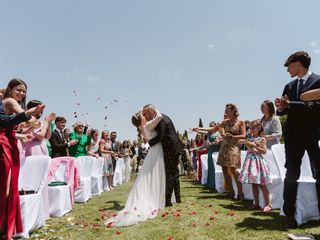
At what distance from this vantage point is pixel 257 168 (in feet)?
19.8

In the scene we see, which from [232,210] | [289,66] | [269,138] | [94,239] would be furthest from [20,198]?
[269,138]

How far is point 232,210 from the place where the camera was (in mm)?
6188

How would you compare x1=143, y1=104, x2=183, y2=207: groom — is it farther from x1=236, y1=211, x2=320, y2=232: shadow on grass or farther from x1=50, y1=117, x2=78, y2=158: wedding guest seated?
x1=50, y1=117, x2=78, y2=158: wedding guest seated

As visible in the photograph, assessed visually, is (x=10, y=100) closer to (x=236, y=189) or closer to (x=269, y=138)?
(x=269, y=138)

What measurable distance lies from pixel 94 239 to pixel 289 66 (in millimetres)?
3667

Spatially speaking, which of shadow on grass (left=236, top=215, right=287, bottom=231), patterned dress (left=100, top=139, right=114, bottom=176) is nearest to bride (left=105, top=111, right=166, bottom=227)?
shadow on grass (left=236, top=215, right=287, bottom=231)

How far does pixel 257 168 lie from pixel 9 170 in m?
4.19

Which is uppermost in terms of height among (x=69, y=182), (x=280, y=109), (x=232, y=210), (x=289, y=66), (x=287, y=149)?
→ (x=289, y=66)

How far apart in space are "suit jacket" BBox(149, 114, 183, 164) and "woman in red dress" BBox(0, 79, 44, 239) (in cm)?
310

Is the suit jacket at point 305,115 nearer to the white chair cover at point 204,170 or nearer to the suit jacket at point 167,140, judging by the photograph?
the suit jacket at point 167,140

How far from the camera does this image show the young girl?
233 inches

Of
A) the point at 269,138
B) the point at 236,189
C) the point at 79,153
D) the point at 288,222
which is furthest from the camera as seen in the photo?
the point at 79,153

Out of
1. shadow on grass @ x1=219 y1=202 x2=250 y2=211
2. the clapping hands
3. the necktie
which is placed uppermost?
the necktie

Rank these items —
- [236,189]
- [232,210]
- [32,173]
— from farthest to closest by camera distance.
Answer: [236,189] < [232,210] < [32,173]
